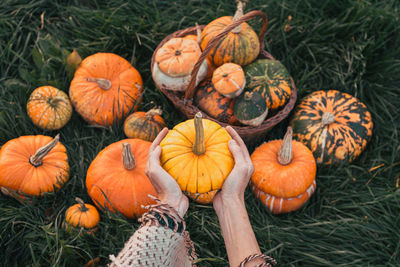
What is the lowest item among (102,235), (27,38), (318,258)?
(318,258)

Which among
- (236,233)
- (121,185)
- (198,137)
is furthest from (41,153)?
(236,233)

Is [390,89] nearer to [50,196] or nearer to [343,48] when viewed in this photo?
[343,48]

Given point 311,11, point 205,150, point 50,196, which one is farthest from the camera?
point 311,11

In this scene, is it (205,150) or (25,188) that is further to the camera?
(25,188)

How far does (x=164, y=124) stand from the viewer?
3215mm

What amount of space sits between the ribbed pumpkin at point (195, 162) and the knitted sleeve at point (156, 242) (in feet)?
1.13

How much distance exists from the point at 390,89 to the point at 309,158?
4.68 ft

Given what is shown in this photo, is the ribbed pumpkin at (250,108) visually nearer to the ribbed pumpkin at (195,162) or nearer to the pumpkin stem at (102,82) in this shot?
the ribbed pumpkin at (195,162)

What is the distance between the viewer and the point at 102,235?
2.70 meters

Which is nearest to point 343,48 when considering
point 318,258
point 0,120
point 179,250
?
point 318,258

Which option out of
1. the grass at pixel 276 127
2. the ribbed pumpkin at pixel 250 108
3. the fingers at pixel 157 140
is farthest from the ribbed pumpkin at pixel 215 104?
the fingers at pixel 157 140

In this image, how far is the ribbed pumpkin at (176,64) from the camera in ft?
9.54

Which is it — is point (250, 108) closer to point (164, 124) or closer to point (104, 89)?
point (164, 124)

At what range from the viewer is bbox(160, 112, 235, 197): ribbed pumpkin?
6.66 ft
